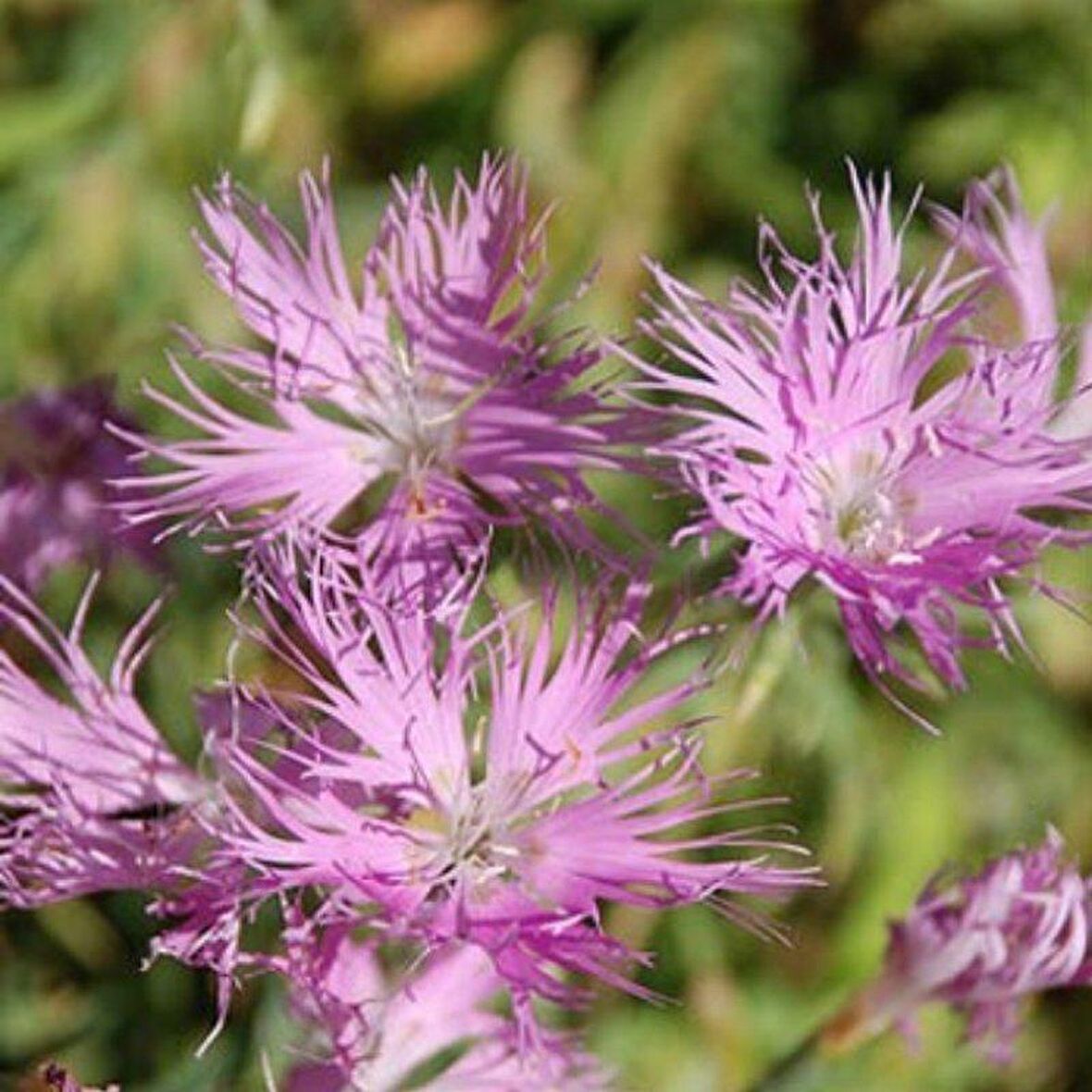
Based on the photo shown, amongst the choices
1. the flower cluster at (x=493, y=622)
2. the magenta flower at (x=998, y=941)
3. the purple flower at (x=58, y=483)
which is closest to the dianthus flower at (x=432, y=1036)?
the flower cluster at (x=493, y=622)

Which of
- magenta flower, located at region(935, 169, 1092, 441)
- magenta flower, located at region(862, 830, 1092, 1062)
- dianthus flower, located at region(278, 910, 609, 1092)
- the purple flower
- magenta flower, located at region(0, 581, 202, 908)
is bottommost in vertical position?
magenta flower, located at region(862, 830, 1092, 1062)

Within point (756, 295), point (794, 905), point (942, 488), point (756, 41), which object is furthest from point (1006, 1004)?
point (756, 41)

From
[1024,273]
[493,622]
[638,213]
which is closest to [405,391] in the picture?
[493,622]

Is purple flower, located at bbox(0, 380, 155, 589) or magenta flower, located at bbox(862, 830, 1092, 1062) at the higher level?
purple flower, located at bbox(0, 380, 155, 589)

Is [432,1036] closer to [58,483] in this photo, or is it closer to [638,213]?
[58,483]

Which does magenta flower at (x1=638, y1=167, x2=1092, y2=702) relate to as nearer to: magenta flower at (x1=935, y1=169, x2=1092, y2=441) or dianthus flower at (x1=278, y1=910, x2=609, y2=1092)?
magenta flower at (x1=935, y1=169, x2=1092, y2=441)

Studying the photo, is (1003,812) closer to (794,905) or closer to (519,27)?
(794,905)

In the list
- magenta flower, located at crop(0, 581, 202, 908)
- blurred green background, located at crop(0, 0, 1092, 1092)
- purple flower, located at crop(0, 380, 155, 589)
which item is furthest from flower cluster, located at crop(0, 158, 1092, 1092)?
blurred green background, located at crop(0, 0, 1092, 1092)
